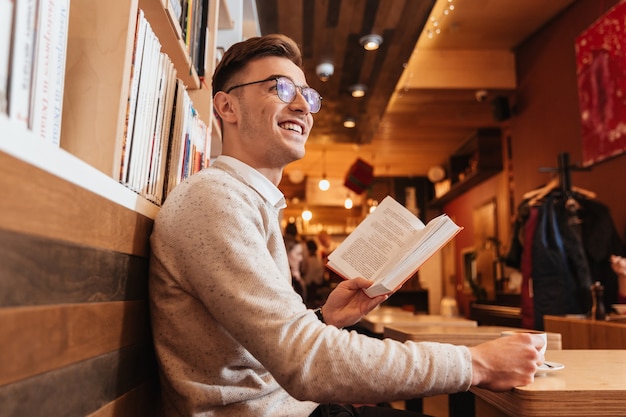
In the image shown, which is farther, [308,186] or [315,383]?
[308,186]

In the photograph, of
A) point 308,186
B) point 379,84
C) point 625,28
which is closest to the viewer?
point 625,28

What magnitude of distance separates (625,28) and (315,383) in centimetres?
374

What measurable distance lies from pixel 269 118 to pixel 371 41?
2.69 meters

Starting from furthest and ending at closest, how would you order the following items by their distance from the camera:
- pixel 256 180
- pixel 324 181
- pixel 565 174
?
pixel 324 181 < pixel 565 174 < pixel 256 180

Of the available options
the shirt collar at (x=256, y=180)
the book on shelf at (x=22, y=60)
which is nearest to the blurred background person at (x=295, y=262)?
the shirt collar at (x=256, y=180)

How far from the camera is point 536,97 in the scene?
5.30 m

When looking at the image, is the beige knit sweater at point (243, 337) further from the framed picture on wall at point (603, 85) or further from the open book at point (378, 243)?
the framed picture on wall at point (603, 85)

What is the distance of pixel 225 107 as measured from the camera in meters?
1.54

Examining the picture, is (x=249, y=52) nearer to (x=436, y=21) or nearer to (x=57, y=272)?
(x=57, y=272)

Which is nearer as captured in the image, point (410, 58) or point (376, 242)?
point (376, 242)

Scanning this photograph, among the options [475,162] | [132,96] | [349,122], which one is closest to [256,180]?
[132,96]

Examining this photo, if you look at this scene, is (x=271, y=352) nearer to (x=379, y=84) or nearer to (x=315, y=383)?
(x=315, y=383)

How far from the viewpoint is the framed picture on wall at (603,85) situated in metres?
3.70

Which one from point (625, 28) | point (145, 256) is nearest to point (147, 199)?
point (145, 256)
